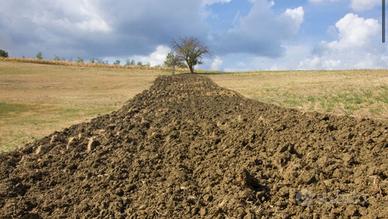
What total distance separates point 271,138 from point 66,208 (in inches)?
172

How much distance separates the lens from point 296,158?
8.52 m

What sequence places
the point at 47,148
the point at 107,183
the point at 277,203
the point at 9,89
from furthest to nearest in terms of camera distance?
the point at 9,89 < the point at 47,148 < the point at 107,183 < the point at 277,203

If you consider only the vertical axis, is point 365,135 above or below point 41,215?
above

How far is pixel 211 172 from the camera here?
8344 millimetres

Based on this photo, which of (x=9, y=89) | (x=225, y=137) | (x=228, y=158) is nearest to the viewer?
(x=228, y=158)

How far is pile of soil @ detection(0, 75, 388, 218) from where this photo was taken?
21.7 ft

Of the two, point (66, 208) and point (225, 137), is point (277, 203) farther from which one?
point (225, 137)

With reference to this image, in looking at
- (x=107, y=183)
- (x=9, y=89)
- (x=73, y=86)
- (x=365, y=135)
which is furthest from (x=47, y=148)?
(x=73, y=86)

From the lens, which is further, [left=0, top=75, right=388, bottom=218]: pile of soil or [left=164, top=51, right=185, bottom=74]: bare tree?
[left=164, top=51, right=185, bottom=74]: bare tree

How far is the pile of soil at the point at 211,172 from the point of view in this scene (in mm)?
6629

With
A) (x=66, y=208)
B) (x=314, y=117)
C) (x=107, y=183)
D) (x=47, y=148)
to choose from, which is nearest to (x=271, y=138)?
(x=314, y=117)

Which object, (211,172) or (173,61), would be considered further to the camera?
(173,61)

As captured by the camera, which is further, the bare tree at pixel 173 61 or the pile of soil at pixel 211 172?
the bare tree at pixel 173 61

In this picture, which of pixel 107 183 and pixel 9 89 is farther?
pixel 9 89
